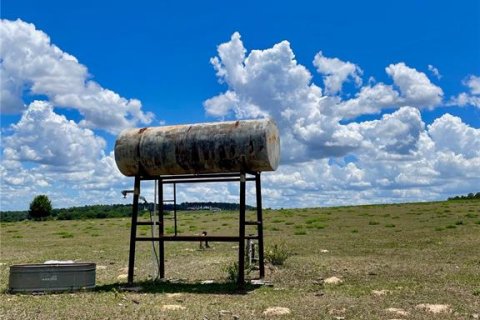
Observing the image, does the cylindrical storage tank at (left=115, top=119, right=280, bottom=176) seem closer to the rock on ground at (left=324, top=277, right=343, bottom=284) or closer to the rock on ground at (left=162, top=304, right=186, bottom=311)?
the rock on ground at (left=324, top=277, right=343, bottom=284)

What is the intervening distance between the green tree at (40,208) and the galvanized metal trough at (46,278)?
8978cm

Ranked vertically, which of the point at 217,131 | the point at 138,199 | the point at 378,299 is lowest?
the point at 378,299

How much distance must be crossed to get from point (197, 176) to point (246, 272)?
3.51m

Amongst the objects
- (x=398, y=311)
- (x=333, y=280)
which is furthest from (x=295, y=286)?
(x=398, y=311)

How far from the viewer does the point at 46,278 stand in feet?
50.1

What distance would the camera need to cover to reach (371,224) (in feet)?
141

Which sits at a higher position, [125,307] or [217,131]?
[217,131]

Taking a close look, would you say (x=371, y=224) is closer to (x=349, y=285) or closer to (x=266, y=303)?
(x=349, y=285)

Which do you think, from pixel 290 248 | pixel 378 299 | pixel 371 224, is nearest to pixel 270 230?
pixel 371 224

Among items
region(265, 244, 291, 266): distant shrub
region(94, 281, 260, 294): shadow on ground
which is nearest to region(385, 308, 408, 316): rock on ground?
region(94, 281, 260, 294): shadow on ground

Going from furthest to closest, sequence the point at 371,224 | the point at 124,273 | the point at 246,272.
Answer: the point at 371,224 < the point at 124,273 < the point at 246,272

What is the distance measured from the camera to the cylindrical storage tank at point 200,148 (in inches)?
619

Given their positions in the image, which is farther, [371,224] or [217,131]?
[371,224]

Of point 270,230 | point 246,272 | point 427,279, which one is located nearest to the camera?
point 427,279
